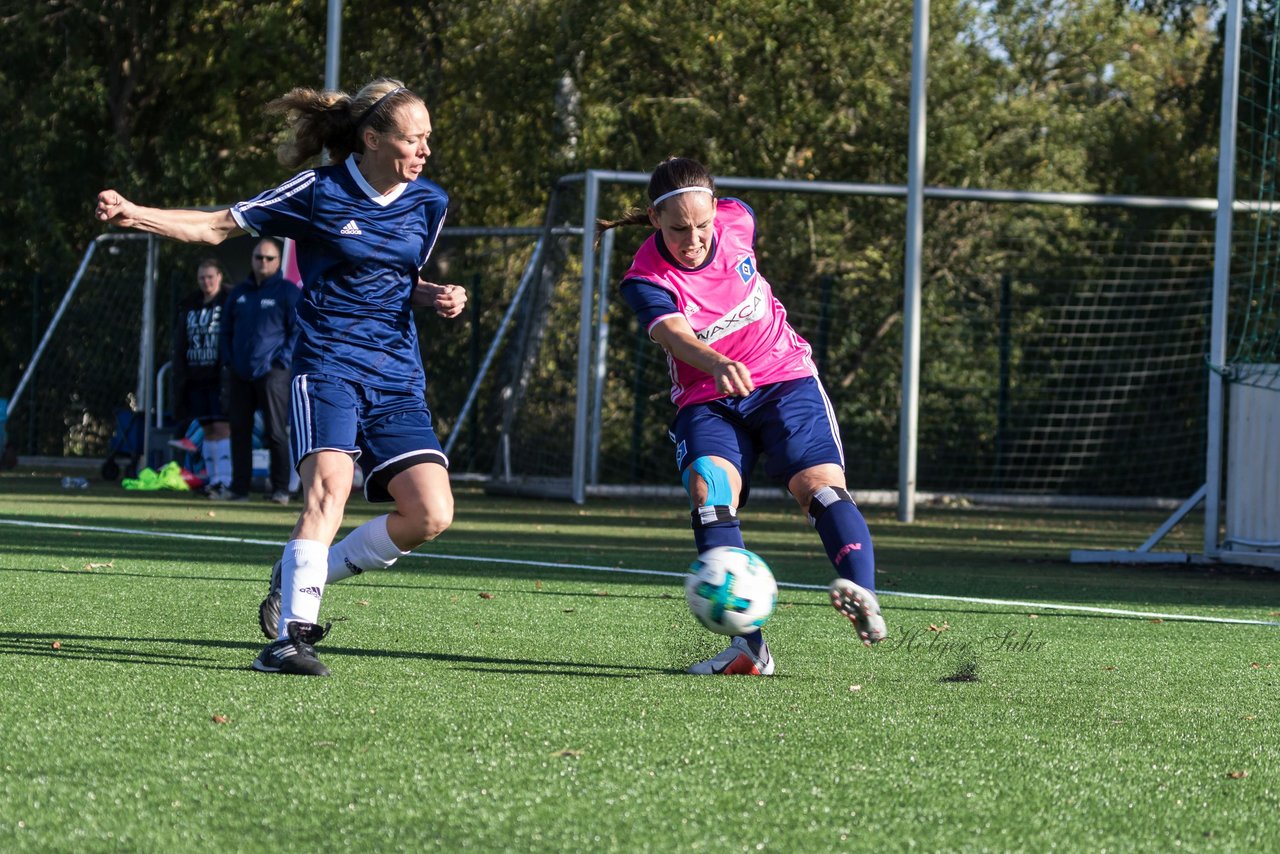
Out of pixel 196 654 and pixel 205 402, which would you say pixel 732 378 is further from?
pixel 205 402

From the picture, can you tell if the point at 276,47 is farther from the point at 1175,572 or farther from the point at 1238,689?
the point at 1238,689

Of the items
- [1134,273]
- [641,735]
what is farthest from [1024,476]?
[641,735]

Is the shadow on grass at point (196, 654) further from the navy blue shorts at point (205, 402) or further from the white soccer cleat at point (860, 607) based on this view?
the navy blue shorts at point (205, 402)

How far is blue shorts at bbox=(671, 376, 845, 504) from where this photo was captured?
570 cm

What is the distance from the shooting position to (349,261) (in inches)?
222

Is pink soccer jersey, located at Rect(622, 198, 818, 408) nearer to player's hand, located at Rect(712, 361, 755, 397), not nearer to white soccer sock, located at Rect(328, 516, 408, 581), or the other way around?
A: player's hand, located at Rect(712, 361, 755, 397)

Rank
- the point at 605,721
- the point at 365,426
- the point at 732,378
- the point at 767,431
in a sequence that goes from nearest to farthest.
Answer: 1. the point at 605,721
2. the point at 732,378
3. the point at 365,426
4. the point at 767,431

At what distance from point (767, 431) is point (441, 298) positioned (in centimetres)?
114

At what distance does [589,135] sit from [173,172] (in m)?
5.95

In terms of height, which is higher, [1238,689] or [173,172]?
[173,172]

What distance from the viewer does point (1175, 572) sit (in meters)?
10.5

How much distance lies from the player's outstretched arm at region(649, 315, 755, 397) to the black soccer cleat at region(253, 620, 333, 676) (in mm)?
1375

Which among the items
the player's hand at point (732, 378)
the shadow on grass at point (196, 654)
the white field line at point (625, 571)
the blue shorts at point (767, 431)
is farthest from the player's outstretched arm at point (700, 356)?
the white field line at point (625, 571)

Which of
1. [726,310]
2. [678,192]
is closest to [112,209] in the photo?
[678,192]
